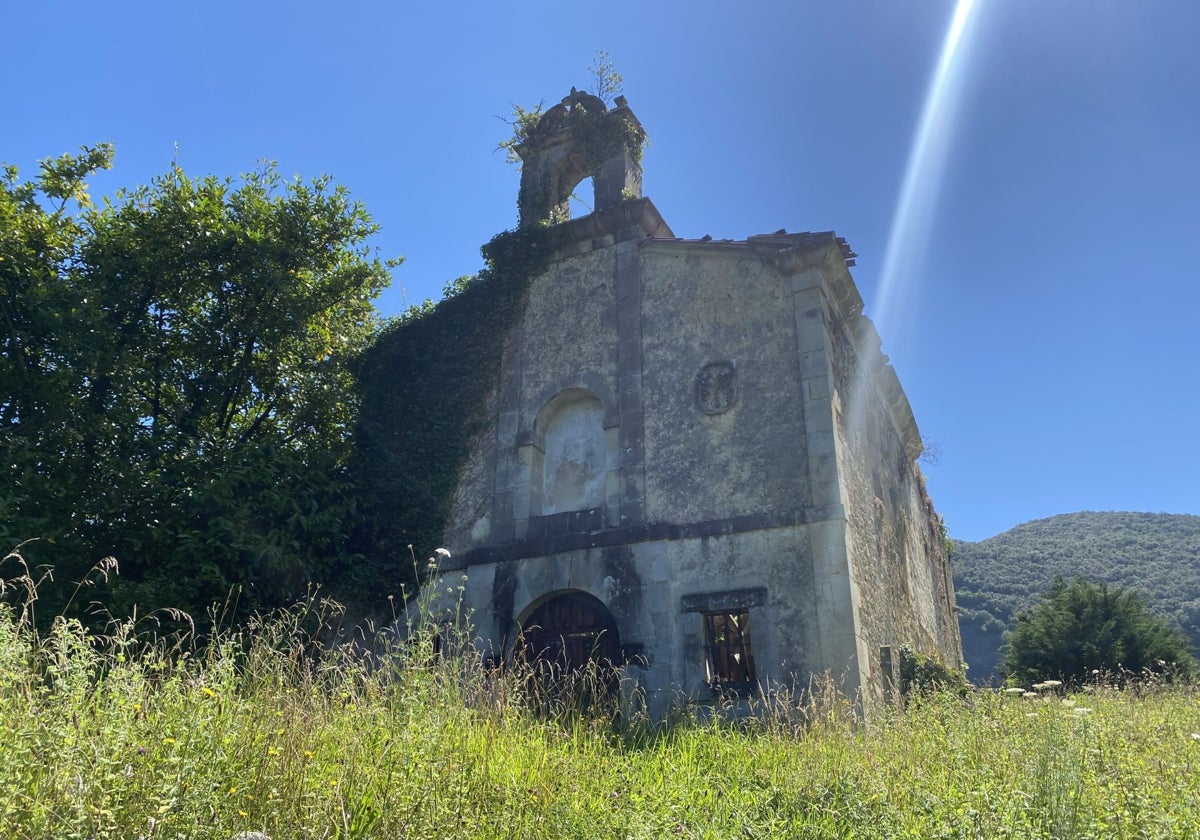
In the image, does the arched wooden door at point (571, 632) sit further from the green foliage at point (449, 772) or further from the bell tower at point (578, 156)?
the bell tower at point (578, 156)

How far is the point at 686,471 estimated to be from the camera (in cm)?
1152

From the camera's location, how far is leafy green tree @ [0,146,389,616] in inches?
429

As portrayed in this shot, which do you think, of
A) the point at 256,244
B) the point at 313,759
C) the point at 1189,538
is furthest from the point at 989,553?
the point at 313,759

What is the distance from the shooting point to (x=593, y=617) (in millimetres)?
11492

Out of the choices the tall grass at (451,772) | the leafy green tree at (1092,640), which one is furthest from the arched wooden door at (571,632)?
the leafy green tree at (1092,640)

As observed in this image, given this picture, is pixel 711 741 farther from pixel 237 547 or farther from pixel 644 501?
pixel 237 547

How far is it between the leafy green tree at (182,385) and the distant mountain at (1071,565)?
1148 inches

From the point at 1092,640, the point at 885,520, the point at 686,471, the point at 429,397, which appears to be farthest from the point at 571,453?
the point at 1092,640

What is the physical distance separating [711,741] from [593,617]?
3874 millimetres

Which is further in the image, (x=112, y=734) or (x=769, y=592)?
(x=769, y=592)

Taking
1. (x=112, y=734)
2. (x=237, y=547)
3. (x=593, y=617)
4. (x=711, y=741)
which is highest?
(x=237, y=547)

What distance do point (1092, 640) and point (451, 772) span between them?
54.5ft

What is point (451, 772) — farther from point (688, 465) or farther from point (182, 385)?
point (182, 385)

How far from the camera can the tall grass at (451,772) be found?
398 cm
